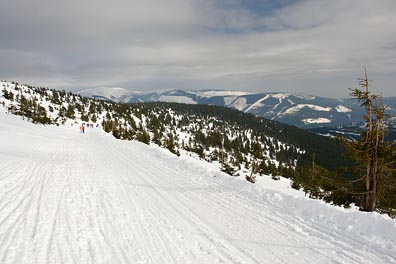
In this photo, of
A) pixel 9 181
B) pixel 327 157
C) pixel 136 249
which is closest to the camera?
pixel 136 249

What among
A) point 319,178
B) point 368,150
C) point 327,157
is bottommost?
point 327,157

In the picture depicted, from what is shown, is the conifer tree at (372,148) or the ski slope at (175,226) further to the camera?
the conifer tree at (372,148)

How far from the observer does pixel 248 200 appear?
11547mm

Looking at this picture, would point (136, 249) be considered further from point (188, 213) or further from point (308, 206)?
point (308, 206)

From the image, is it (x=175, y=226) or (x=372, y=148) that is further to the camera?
(x=372, y=148)

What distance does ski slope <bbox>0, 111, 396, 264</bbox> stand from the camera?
6414 millimetres

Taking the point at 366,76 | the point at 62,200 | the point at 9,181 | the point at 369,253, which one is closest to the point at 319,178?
the point at 366,76

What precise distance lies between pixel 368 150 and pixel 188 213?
991 centimetres

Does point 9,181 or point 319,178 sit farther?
point 319,178

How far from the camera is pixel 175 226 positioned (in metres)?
8.28

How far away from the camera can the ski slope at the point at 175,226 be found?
6.41 m

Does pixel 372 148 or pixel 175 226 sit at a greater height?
pixel 372 148

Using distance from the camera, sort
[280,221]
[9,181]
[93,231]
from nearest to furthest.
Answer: [93,231] < [280,221] < [9,181]

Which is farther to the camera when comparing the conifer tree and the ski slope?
the conifer tree
